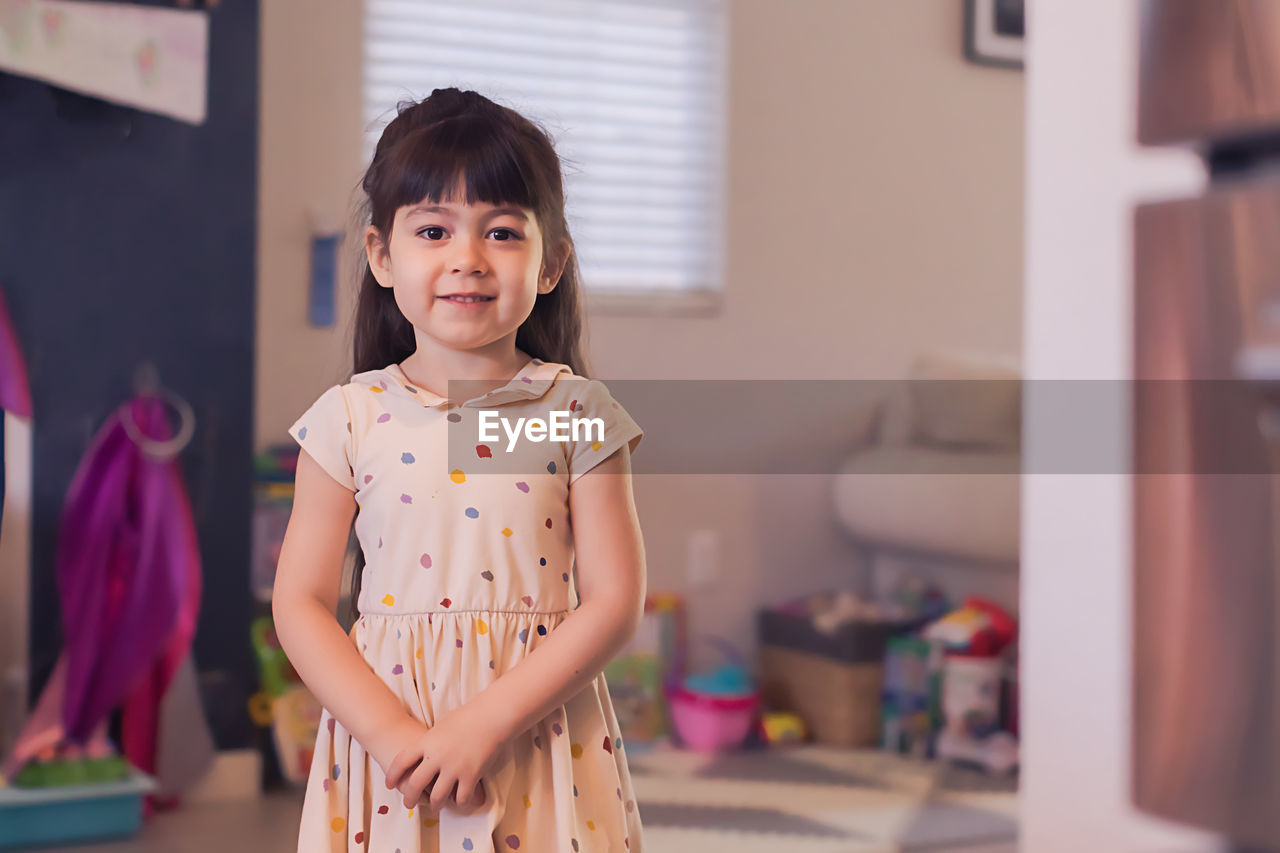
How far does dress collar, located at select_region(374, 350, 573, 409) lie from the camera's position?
86cm

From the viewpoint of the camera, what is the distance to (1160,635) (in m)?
0.84

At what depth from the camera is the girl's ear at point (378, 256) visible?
887mm

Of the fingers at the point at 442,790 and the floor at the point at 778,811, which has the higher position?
the fingers at the point at 442,790

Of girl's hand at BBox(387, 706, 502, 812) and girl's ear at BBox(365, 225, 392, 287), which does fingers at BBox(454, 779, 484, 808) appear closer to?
girl's hand at BBox(387, 706, 502, 812)

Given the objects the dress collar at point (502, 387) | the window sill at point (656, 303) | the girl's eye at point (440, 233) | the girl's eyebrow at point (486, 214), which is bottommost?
the dress collar at point (502, 387)

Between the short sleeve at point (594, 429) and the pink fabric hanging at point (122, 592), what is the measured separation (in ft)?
4.31

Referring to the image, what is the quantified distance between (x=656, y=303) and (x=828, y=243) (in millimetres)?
447

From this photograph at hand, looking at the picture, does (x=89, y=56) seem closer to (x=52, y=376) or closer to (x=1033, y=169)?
(x=52, y=376)

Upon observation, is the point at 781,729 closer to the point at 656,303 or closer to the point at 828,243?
the point at 656,303

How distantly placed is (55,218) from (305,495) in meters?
1.35

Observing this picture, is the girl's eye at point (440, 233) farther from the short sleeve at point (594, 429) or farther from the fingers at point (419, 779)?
the fingers at point (419, 779)

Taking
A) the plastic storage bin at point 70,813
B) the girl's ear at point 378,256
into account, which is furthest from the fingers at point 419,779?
the plastic storage bin at point 70,813

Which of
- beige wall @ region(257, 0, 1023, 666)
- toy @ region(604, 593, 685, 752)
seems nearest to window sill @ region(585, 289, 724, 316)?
beige wall @ region(257, 0, 1023, 666)

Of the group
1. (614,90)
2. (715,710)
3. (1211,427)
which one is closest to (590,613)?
(1211,427)
